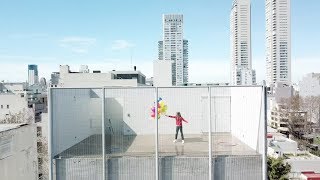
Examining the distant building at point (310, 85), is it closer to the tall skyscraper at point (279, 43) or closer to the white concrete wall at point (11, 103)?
the white concrete wall at point (11, 103)

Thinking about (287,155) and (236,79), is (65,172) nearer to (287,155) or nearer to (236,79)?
(287,155)

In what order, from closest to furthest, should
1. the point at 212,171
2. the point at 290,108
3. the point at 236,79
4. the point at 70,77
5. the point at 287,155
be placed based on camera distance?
the point at 212,171 → the point at 287,155 → the point at 70,77 → the point at 290,108 → the point at 236,79

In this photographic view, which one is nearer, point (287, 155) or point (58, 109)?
point (58, 109)

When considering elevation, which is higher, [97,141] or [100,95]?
[100,95]

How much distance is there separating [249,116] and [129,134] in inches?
128

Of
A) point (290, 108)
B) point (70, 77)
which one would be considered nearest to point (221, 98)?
point (70, 77)

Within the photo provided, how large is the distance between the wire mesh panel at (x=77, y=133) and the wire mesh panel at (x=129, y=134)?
27cm

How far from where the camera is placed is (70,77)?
130 feet

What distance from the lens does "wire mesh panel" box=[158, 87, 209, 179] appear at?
30.4 feet

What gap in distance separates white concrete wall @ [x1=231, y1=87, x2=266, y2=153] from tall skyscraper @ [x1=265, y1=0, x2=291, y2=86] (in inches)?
6300

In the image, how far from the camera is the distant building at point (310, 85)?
85.5 metres

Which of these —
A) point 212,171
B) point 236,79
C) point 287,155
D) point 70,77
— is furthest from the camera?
point 236,79

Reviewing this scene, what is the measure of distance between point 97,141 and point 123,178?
118 centimetres

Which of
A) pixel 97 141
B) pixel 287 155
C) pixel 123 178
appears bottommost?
pixel 287 155
